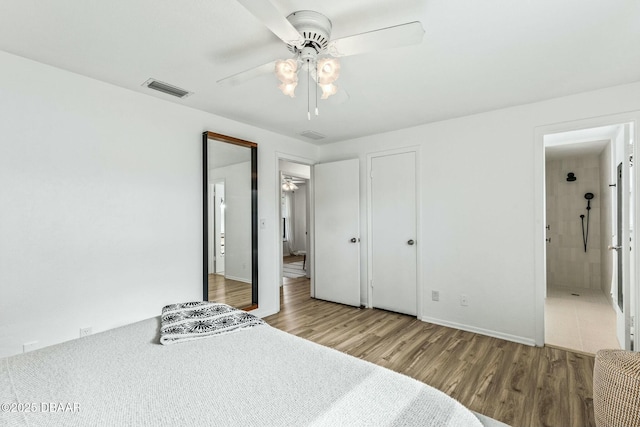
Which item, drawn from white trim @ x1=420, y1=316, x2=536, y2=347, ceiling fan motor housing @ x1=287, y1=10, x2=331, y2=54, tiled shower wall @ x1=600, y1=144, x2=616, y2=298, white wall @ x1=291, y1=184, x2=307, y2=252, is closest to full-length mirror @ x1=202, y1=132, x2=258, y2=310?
ceiling fan motor housing @ x1=287, y1=10, x2=331, y2=54

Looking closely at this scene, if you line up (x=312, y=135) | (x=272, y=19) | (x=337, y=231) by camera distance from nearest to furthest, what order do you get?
(x=272, y=19), (x=312, y=135), (x=337, y=231)

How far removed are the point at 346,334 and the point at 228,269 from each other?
5.00 feet

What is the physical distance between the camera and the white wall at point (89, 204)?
2.00m

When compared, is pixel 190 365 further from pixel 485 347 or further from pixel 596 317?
pixel 596 317

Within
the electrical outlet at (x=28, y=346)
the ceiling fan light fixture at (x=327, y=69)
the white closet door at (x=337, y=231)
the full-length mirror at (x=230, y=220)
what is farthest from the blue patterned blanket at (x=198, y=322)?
the white closet door at (x=337, y=231)

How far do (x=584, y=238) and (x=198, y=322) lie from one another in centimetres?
611

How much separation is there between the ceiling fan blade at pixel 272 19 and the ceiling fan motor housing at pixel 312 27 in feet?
0.31

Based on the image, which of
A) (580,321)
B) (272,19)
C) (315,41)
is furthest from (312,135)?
(580,321)

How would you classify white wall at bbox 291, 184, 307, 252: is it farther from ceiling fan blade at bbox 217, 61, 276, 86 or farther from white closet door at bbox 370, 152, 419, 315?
ceiling fan blade at bbox 217, 61, 276, 86

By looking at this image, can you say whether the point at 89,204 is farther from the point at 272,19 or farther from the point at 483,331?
the point at 483,331

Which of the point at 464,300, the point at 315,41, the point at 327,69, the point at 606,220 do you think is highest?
the point at 315,41

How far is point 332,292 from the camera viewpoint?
433 cm

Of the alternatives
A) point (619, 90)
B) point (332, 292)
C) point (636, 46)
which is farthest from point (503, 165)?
point (332, 292)

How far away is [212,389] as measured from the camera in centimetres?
101
